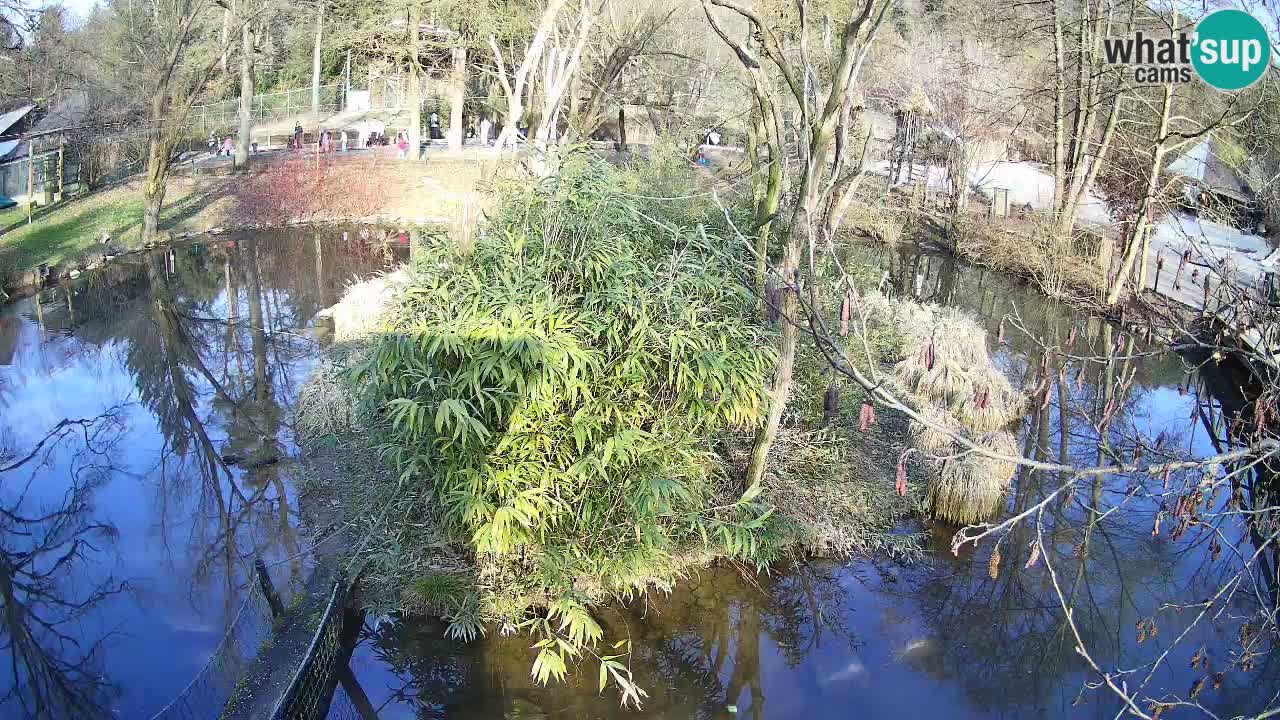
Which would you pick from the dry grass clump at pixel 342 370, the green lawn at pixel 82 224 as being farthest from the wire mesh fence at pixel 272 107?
the dry grass clump at pixel 342 370

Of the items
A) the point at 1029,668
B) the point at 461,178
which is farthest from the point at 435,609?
the point at 461,178

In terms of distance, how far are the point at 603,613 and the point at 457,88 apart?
2117cm

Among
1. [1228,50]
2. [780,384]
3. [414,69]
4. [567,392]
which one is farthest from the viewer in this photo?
[414,69]

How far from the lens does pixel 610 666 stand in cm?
655

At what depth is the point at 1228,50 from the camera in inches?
303

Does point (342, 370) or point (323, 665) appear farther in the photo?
point (342, 370)

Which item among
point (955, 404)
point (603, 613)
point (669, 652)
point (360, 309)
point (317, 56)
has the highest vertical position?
point (317, 56)

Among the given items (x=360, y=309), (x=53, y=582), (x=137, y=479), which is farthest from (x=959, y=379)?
(x=53, y=582)

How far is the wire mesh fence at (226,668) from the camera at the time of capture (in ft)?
19.1

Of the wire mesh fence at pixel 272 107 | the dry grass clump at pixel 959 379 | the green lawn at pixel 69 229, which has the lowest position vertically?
the dry grass clump at pixel 959 379

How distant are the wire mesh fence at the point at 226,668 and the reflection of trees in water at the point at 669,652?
802mm

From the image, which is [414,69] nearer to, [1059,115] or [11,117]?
[11,117]

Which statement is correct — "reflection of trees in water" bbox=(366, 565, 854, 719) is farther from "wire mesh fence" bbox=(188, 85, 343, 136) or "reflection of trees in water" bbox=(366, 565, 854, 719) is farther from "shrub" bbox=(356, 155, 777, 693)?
"wire mesh fence" bbox=(188, 85, 343, 136)

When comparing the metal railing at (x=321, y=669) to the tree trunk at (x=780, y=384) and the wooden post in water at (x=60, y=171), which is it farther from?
the wooden post in water at (x=60, y=171)
